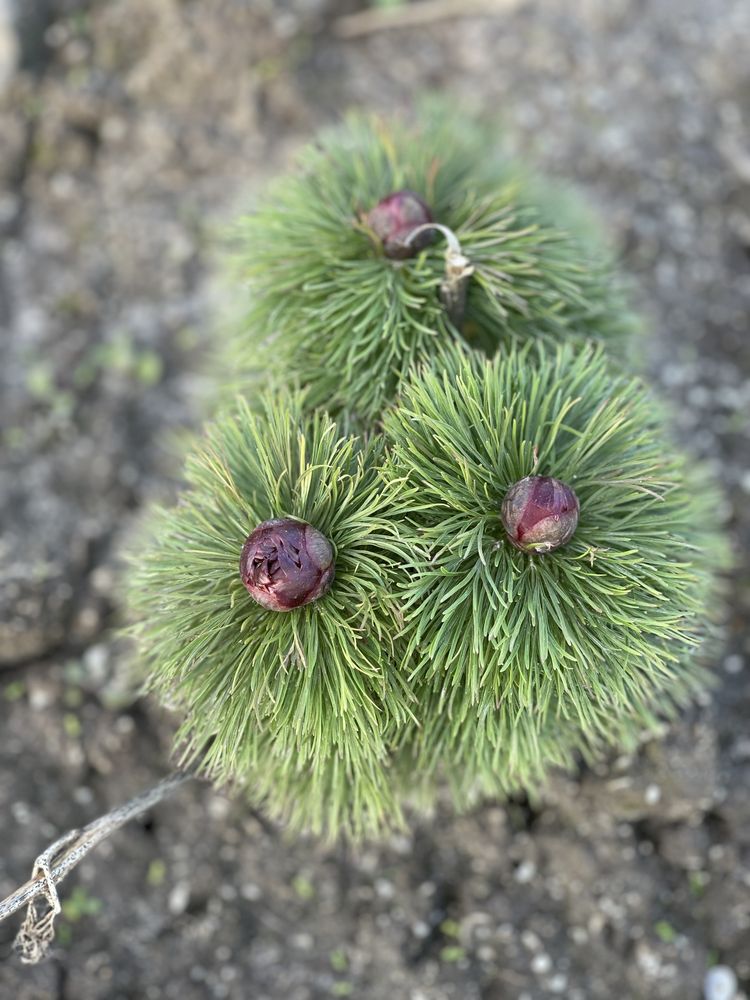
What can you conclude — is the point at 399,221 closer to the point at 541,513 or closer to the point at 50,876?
the point at 541,513

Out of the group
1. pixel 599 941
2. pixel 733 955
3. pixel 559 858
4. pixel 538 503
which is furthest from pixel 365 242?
pixel 733 955

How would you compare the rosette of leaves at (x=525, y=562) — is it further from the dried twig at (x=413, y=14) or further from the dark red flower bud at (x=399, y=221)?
the dried twig at (x=413, y=14)

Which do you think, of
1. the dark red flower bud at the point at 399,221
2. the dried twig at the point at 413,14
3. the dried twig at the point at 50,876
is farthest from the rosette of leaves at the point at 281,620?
the dried twig at the point at 413,14

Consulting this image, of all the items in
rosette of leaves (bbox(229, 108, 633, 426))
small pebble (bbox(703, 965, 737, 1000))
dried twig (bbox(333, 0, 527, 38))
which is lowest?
small pebble (bbox(703, 965, 737, 1000))

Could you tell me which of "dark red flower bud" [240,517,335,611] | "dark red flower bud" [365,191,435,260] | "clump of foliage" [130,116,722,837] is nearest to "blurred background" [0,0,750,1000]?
"clump of foliage" [130,116,722,837]

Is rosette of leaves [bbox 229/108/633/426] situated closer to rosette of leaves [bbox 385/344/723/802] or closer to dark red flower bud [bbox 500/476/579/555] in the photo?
rosette of leaves [bbox 385/344/723/802]

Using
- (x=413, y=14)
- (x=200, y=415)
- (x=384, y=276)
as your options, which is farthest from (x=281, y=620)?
(x=413, y=14)
